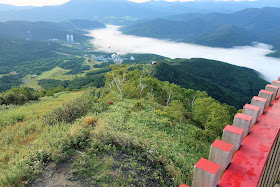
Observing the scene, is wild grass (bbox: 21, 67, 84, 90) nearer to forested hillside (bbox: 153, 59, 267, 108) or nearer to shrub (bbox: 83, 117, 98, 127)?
forested hillside (bbox: 153, 59, 267, 108)

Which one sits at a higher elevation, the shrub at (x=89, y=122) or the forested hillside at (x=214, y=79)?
the shrub at (x=89, y=122)

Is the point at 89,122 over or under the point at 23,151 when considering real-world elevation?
over

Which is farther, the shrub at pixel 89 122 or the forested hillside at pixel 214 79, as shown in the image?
the forested hillside at pixel 214 79

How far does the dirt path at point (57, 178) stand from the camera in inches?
176

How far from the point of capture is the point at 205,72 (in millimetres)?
108000

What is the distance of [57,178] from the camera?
4652 mm

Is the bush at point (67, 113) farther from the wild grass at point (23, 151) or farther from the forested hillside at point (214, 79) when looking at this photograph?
the forested hillside at point (214, 79)

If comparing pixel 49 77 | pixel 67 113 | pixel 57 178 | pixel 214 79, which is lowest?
pixel 49 77

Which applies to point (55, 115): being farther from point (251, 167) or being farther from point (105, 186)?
point (251, 167)

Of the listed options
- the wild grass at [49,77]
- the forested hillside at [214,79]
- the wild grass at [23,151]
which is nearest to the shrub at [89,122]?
the wild grass at [23,151]

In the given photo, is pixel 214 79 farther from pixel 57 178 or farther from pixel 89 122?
pixel 57 178

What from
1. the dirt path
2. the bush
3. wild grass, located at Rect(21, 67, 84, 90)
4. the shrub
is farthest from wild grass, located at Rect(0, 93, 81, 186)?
wild grass, located at Rect(21, 67, 84, 90)

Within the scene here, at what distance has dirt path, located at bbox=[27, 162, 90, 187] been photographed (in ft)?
14.6

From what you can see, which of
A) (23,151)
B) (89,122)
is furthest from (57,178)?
(89,122)
